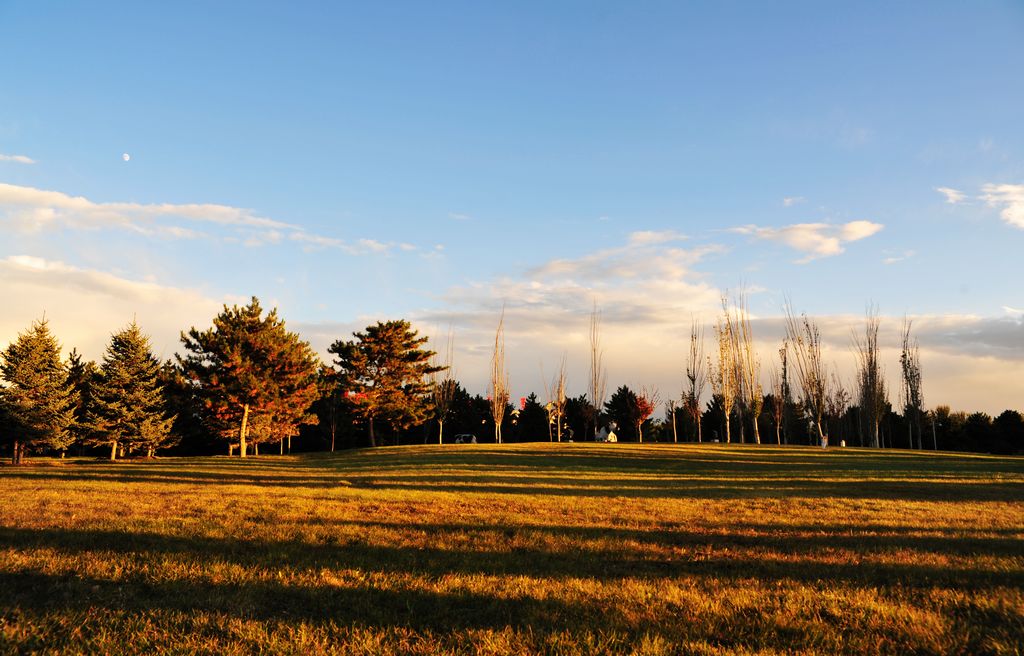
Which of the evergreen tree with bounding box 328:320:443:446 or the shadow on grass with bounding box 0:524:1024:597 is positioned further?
the evergreen tree with bounding box 328:320:443:446

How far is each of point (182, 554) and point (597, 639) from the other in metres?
5.96

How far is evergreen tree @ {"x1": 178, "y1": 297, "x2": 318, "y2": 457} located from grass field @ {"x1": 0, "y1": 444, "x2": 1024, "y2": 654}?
29534 millimetres

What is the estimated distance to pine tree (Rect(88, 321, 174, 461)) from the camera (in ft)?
136

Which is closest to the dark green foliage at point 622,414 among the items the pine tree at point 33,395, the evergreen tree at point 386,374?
the evergreen tree at point 386,374

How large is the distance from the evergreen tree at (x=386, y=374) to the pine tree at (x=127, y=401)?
15.6m

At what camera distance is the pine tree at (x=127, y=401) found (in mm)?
41594

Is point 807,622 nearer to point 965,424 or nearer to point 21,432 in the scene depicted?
point 21,432

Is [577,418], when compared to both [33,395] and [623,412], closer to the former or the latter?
[623,412]

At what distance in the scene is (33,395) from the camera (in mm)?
37156

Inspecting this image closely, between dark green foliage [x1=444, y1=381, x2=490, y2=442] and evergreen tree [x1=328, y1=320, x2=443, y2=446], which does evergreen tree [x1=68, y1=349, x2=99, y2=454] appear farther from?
dark green foliage [x1=444, y1=381, x2=490, y2=442]

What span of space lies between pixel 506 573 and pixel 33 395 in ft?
138

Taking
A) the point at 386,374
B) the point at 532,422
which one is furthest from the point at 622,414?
the point at 386,374

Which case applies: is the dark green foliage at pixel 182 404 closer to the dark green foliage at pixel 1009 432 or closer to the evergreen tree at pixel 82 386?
the evergreen tree at pixel 82 386

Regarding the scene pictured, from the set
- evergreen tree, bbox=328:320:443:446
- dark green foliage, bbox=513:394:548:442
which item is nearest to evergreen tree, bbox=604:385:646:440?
dark green foliage, bbox=513:394:548:442
